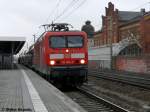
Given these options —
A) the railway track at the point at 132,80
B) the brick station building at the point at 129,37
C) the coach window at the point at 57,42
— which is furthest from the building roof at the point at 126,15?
the coach window at the point at 57,42

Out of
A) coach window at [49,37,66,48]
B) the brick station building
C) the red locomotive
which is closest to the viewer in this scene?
the red locomotive

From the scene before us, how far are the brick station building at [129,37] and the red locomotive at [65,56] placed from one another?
904 inches

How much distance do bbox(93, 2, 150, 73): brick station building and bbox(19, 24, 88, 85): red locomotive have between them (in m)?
23.0

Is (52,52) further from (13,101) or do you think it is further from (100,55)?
(100,55)

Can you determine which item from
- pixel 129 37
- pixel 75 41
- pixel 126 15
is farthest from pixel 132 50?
pixel 75 41

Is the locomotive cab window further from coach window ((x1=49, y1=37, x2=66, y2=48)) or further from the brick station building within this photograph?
the brick station building

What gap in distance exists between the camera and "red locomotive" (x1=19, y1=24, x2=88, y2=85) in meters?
22.2

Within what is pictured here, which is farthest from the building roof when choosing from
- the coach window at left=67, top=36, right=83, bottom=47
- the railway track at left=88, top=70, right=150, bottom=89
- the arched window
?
the coach window at left=67, top=36, right=83, bottom=47

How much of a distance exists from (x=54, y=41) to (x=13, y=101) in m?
9.66

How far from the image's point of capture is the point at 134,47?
56438mm

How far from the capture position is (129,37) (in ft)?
204

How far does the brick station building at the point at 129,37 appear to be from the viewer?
47.9 m

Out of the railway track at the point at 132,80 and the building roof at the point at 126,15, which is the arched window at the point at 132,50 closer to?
the railway track at the point at 132,80

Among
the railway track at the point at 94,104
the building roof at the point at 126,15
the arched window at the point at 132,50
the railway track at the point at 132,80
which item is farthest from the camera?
the building roof at the point at 126,15
